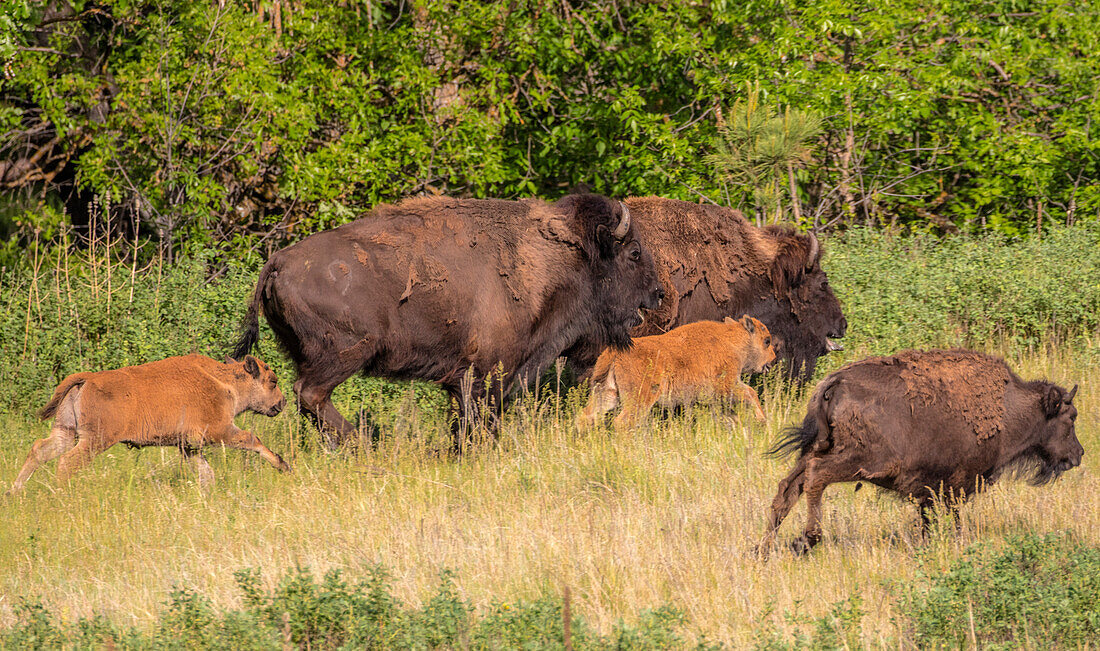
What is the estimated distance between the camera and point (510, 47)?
14672 millimetres

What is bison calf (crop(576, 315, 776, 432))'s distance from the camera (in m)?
8.77

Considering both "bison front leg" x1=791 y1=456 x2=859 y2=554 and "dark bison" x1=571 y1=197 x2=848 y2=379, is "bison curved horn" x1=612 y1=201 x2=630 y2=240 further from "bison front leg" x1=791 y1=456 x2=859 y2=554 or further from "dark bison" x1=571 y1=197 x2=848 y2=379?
"bison front leg" x1=791 y1=456 x2=859 y2=554

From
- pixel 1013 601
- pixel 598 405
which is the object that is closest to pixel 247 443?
pixel 598 405

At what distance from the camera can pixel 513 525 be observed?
6.61m

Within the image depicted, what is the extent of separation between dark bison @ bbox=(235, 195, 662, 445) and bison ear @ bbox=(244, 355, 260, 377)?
1.15 feet

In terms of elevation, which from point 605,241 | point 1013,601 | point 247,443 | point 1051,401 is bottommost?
point 247,443

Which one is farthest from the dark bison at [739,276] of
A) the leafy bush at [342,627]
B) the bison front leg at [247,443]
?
the leafy bush at [342,627]

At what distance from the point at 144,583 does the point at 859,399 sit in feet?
12.0

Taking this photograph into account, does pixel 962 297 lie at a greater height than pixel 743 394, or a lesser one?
lesser

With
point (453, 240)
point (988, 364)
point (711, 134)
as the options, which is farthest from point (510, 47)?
point (988, 364)

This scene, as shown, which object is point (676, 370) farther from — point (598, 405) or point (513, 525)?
point (513, 525)

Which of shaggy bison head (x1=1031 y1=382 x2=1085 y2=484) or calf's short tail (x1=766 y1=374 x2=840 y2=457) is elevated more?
calf's short tail (x1=766 y1=374 x2=840 y2=457)

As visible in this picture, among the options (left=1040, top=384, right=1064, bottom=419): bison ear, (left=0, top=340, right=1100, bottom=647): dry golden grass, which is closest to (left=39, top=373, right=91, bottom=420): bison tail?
(left=0, top=340, right=1100, bottom=647): dry golden grass

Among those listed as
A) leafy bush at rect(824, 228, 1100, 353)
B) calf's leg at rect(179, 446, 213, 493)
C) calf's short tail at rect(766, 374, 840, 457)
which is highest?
calf's short tail at rect(766, 374, 840, 457)
